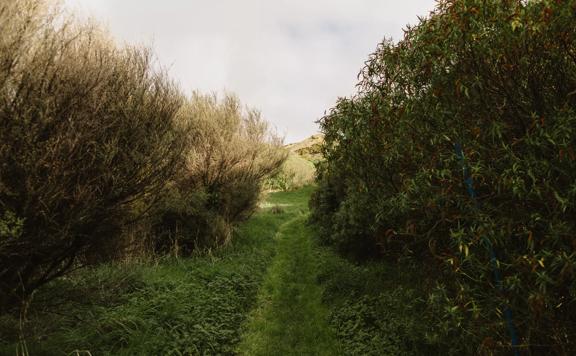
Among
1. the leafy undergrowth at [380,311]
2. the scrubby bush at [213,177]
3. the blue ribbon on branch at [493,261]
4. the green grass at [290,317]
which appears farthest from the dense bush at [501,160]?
the scrubby bush at [213,177]

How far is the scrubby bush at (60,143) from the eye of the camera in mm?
4555

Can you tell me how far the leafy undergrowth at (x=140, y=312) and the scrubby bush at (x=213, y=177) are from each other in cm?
211

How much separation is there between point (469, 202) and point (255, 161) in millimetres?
12384

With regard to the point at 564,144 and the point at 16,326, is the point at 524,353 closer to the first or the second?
the point at 564,144

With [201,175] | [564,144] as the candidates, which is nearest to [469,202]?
[564,144]

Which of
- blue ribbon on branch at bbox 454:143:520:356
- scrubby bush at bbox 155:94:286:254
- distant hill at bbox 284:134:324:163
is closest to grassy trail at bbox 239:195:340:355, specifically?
scrubby bush at bbox 155:94:286:254

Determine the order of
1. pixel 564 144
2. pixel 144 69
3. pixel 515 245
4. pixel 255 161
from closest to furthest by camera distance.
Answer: pixel 564 144 → pixel 515 245 → pixel 144 69 → pixel 255 161

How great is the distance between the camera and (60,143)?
4789mm

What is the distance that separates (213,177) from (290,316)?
710cm

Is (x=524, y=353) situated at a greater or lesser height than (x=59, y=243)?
lesser

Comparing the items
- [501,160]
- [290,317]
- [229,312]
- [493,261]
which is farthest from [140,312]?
[501,160]

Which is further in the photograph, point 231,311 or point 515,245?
point 231,311

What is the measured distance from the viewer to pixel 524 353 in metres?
4.05

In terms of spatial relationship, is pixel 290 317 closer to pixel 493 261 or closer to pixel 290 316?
pixel 290 316
